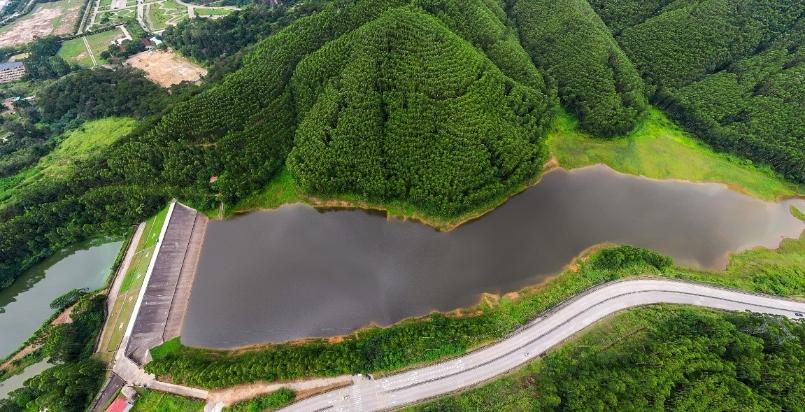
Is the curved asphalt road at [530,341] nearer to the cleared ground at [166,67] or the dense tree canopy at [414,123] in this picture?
the dense tree canopy at [414,123]

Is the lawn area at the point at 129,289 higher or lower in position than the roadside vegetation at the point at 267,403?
higher

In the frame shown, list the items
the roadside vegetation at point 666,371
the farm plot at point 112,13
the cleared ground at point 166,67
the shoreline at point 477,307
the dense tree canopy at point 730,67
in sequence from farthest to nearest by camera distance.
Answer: the farm plot at point 112,13, the cleared ground at point 166,67, the dense tree canopy at point 730,67, the shoreline at point 477,307, the roadside vegetation at point 666,371

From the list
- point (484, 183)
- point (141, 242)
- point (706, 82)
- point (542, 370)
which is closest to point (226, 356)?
point (141, 242)

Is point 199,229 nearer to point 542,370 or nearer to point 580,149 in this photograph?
point 542,370

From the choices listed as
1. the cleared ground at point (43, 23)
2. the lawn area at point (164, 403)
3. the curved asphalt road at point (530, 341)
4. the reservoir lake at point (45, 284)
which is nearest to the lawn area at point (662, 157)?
the curved asphalt road at point (530, 341)

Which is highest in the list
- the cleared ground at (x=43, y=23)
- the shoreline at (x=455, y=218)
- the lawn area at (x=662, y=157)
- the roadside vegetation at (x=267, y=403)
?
the cleared ground at (x=43, y=23)

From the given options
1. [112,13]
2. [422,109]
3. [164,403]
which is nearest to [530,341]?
[422,109]

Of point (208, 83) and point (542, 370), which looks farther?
point (208, 83)
